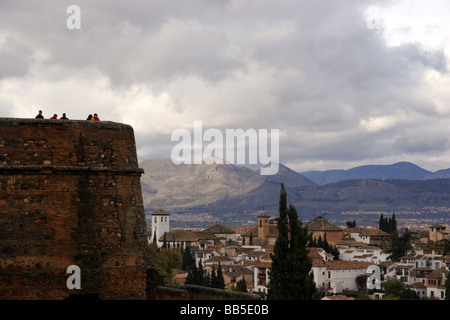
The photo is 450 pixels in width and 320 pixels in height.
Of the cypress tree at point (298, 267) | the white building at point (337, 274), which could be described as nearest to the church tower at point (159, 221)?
the white building at point (337, 274)

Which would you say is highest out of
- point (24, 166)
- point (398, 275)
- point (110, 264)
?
point (24, 166)

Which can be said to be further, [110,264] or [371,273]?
[371,273]

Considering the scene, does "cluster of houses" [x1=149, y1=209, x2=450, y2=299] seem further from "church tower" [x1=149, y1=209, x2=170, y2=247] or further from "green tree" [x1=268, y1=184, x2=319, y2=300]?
"green tree" [x1=268, y1=184, x2=319, y2=300]

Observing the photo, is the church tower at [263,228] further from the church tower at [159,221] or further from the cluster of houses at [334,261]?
the church tower at [159,221]

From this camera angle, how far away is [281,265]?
35.3 m

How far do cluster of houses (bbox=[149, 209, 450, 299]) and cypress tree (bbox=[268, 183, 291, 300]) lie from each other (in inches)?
1274

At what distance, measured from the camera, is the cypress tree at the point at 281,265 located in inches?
1344

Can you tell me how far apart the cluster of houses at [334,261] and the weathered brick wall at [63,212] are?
170 ft

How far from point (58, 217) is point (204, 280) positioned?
189 ft

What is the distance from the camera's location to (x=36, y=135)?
55.7ft

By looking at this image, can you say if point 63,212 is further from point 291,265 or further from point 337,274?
point 337,274
